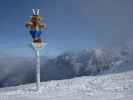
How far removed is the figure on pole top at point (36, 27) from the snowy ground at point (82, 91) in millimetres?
3664

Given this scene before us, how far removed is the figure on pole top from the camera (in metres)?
27.0

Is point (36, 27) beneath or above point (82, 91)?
above

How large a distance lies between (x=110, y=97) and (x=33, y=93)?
6732 mm

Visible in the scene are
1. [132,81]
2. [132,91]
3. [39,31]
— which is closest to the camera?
[132,91]

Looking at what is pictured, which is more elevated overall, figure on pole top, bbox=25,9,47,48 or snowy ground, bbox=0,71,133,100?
figure on pole top, bbox=25,9,47,48

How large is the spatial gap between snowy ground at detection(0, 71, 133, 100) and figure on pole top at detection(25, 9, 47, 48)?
12.0 feet

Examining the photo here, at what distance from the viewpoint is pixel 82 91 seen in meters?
23.9

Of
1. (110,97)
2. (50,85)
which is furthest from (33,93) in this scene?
(110,97)

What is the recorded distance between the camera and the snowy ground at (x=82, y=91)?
70.8 ft

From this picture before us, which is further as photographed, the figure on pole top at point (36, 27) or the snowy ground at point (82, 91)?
the figure on pole top at point (36, 27)

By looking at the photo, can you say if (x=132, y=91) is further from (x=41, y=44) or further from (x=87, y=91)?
(x=41, y=44)

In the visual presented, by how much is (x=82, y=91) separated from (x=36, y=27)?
6869 mm

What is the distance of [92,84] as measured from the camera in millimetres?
26047

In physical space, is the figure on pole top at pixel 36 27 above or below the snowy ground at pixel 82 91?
above
